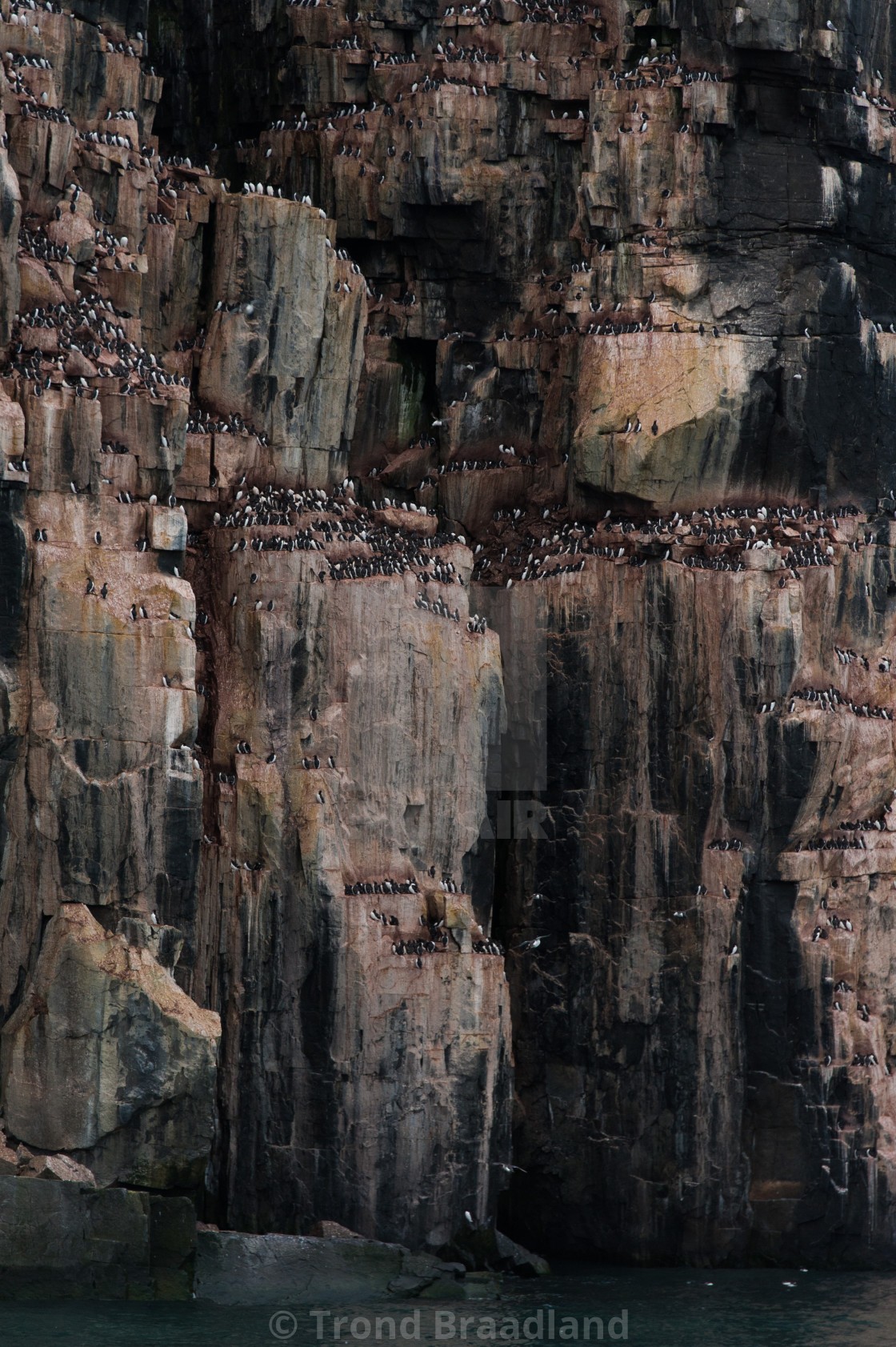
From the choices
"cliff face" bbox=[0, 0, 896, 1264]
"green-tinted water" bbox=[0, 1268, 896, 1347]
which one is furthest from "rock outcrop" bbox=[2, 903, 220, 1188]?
"green-tinted water" bbox=[0, 1268, 896, 1347]

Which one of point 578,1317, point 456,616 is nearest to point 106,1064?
point 578,1317

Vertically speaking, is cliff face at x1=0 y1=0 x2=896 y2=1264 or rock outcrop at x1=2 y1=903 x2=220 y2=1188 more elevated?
cliff face at x1=0 y1=0 x2=896 y2=1264

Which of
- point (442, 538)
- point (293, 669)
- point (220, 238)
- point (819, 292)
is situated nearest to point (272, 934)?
point (293, 669)

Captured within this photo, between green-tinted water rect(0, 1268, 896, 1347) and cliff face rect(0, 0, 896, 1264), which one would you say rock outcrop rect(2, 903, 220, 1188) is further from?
green-tinted water rect(0, 1268, 896, 1347)

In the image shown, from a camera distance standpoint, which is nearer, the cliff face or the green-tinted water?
the green-tinted water

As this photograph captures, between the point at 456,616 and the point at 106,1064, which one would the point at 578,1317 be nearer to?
the point at 106,1064

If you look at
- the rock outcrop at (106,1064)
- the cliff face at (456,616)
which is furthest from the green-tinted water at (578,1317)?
the rock outcrop at (106,1064)
